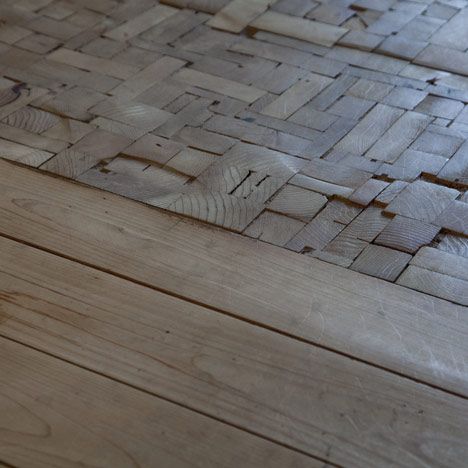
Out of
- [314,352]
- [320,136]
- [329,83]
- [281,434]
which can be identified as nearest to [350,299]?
[314,352]

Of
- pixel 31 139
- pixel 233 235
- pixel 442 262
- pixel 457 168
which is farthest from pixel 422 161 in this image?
pixel 31 139

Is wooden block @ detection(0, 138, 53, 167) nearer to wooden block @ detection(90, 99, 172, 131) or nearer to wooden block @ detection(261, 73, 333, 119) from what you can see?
wooden block @ detection(90, 99, 172, 131)

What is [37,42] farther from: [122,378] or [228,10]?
[122,378]

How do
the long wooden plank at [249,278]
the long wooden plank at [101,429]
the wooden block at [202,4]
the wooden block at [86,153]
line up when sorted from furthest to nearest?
the wooden block at [202,4] < the wooden block at [86,153] < the long wooden plank at [249,278] < the long wooden plank at [101,429]

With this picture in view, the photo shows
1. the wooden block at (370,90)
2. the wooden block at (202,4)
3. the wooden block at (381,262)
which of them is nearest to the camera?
the wooden block at (381,262)

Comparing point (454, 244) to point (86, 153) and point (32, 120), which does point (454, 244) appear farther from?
point (32, 120)

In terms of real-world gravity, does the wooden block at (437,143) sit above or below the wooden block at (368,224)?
below

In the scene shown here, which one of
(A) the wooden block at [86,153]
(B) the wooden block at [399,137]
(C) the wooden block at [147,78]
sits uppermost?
(A) the wooden block at [86,153]

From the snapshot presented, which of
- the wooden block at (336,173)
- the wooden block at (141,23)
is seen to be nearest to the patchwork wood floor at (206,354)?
the wooden block at (336,173)

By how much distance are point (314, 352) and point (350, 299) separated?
114 mm

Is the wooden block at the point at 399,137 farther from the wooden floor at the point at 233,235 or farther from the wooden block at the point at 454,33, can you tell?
the wooden block at the point at 454,33

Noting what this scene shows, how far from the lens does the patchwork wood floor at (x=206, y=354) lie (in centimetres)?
104

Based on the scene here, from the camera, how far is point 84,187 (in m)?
1.45

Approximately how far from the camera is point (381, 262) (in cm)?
131
